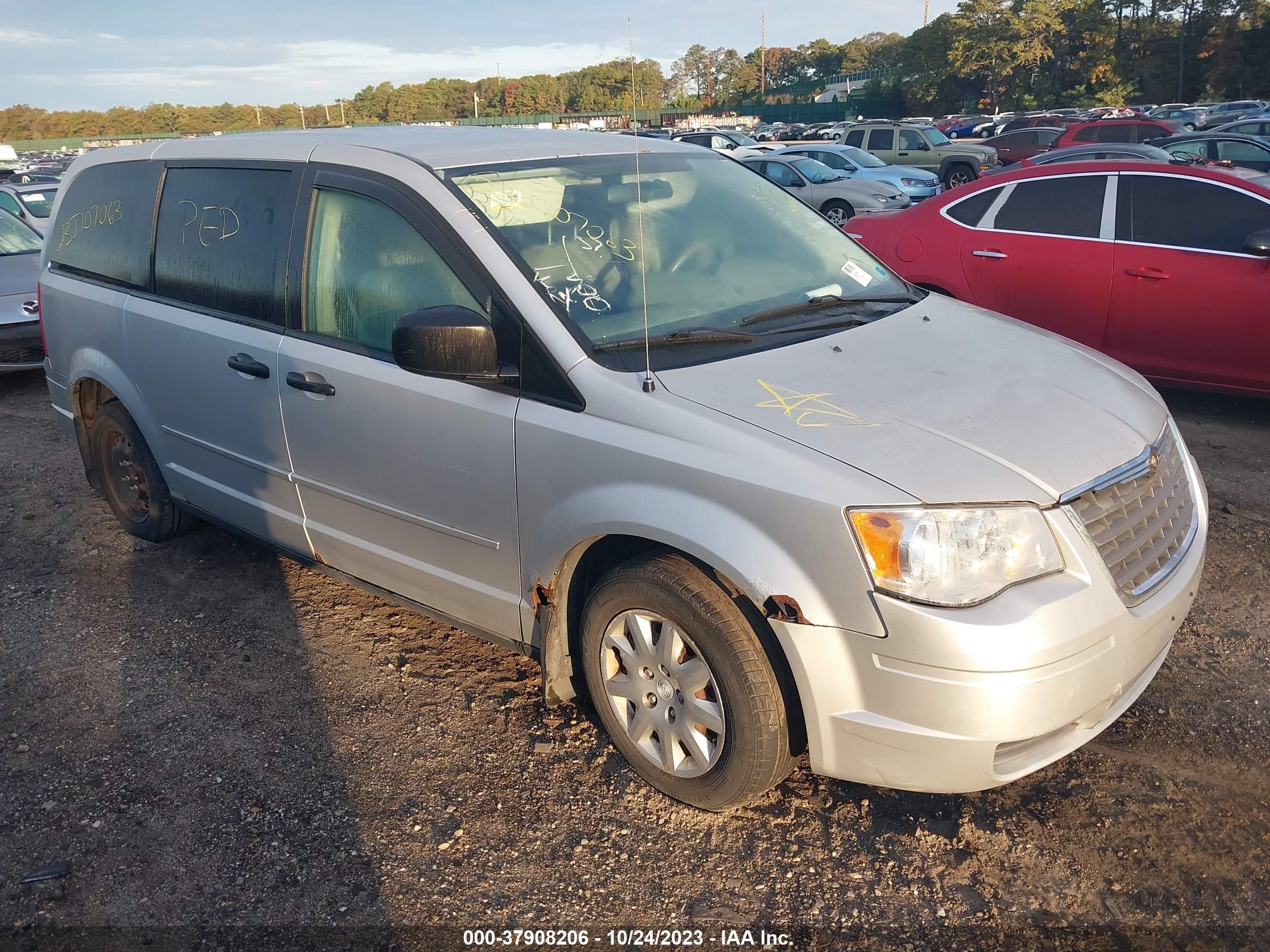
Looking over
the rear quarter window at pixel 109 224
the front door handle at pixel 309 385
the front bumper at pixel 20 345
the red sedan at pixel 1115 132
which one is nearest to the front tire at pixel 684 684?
the front door handle at pixel 309 385

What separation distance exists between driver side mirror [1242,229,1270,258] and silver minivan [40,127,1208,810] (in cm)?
295

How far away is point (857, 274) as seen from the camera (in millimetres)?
3734

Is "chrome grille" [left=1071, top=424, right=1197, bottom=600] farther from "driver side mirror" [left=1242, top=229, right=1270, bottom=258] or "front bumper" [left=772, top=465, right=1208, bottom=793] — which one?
"driver side mirror" [left=1242, top=229, right=1270, bottom=258]

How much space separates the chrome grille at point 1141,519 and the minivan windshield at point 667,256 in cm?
101

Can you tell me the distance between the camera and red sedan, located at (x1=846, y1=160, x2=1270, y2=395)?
227 inches

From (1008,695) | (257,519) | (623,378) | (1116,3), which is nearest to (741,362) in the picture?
(623,378)

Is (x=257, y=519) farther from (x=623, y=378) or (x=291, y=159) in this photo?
(x=623, y=378)

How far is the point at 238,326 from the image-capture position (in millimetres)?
3732

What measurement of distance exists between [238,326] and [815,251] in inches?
86.5

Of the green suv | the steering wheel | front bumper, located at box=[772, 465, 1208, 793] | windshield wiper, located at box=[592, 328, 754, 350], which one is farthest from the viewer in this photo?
the green suv

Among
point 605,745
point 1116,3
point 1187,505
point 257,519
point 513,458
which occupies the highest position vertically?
point 1116,3

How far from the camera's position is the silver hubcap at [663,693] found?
2678mm

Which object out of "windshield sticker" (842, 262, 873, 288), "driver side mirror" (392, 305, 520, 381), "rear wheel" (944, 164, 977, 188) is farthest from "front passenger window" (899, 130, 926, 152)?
"driver side mirror" (392, 305, 520, 381)

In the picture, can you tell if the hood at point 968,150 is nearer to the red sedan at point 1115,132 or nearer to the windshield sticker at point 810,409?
the red sedan at point 1115,132
